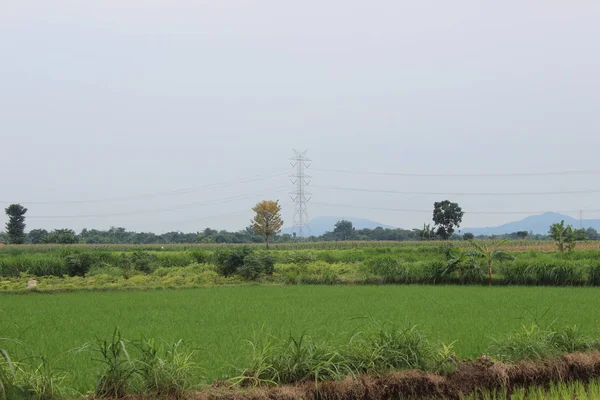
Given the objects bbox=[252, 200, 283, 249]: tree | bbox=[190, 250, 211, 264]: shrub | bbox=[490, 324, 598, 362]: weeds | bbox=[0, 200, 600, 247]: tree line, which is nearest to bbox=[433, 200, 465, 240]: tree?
bbox=[0, 200, 600, 247]: tree line

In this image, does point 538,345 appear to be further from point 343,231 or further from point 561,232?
point 343,231

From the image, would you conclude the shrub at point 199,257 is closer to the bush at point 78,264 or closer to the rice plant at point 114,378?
the bush at point 78,264

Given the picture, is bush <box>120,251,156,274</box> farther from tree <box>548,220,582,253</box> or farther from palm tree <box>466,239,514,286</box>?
tree <box>548,220,582,253</box>

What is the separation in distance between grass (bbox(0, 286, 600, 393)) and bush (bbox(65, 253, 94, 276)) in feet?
19.7

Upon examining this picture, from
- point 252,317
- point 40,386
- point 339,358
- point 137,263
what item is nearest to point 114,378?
point 40,386

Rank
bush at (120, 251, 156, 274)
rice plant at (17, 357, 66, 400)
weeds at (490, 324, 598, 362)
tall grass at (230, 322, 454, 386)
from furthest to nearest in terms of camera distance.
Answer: bush at (120, 251, 156, 274) → weeds at (490, 324, 598, 362) → tall grass at (230, 322, 454, 386) → rice plant at (17, 357, 66, 400)

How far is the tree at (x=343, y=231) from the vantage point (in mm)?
72656

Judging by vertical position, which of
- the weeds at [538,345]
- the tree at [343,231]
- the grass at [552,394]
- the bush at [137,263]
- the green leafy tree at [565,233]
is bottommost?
the grass at [552,394]

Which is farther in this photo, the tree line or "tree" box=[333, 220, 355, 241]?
"tree" box=[333, 220, 355, 241]

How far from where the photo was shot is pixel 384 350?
17.8ft

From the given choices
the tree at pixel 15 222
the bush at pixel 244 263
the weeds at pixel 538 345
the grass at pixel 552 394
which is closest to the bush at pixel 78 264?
the bush at pixel 244 263

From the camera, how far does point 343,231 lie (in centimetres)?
7412

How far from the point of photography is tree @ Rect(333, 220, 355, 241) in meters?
72.7

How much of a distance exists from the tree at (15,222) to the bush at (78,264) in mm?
30070
